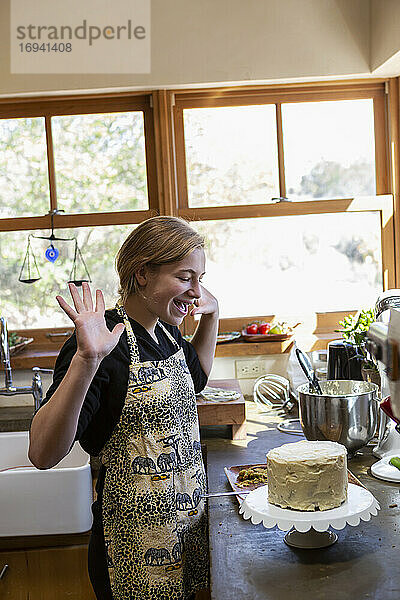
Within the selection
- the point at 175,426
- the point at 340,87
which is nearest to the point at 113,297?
the point at 340,87

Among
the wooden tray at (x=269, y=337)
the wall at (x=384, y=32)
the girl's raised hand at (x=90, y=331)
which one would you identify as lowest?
A: the wooden tray at (x=269, y=337)

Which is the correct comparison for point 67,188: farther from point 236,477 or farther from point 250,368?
point 236,477

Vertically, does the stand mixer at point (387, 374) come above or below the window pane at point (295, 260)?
below

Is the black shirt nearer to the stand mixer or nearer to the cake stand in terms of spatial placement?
the cake stand

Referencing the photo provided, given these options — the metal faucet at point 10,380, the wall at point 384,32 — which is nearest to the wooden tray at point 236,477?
the metal faucet at point 10,380

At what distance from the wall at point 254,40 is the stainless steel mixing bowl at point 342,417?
1611mm

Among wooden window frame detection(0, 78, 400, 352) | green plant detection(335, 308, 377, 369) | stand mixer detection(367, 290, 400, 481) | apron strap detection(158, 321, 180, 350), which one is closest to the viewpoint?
stand mixer detection(367, 290, 400, 481)

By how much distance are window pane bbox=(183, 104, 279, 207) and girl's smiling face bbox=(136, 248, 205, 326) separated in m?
1.52

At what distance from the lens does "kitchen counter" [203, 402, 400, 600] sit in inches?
50.1

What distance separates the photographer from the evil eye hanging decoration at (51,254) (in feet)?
10.5

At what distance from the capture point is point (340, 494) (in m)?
1.45

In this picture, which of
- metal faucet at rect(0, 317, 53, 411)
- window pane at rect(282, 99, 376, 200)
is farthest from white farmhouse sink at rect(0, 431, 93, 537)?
window pane at rect(282, 99, 376, 200)

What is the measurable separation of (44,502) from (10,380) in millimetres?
669

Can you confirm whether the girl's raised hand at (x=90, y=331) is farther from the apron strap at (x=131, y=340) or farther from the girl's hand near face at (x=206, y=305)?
the girl's hand near face at (x=206, y=305)
